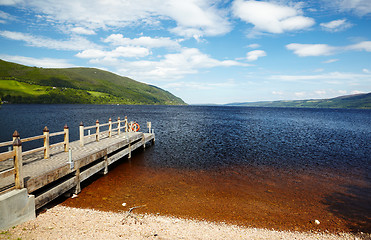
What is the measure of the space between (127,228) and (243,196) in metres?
7.81

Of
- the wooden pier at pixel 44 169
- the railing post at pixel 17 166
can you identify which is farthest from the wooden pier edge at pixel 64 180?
the railing post at pixel 17 166

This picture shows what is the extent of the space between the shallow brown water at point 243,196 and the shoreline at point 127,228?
24.7 inches

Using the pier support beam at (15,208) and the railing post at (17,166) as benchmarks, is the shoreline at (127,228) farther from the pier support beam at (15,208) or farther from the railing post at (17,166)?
the railing post at (17,166)

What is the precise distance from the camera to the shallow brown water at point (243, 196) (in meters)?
11.1

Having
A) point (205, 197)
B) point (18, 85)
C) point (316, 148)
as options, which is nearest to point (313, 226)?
point (205, 197)

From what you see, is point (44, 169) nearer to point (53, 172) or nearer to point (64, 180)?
point (53, 172)

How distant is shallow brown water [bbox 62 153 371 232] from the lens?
439 inches

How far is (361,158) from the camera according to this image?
25297 mm

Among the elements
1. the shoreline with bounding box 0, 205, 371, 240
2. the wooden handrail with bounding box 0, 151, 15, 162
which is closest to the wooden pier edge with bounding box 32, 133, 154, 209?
the shoreline with bounding box 0, 205, 371, 240

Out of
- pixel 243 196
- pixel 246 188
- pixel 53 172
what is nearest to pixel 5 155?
pixel 53 172

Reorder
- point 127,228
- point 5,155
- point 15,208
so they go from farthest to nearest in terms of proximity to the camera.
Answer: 1. point 127,228
2. point 15,208
3. point 5,155

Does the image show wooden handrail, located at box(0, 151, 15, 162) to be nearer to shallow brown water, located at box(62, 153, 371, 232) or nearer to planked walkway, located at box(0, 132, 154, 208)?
planked walkway, located at box(0, 132, 154, 208)

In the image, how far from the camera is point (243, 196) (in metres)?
13.8

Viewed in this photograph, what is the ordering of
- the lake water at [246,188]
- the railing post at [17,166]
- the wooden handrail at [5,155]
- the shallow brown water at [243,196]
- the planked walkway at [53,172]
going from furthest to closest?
the lake water at [246,188] → the shallow brown water at [243,196] → the planked walkway at [53,172] → the railing post at [17,166] → the wooden handrail at [5,155]
